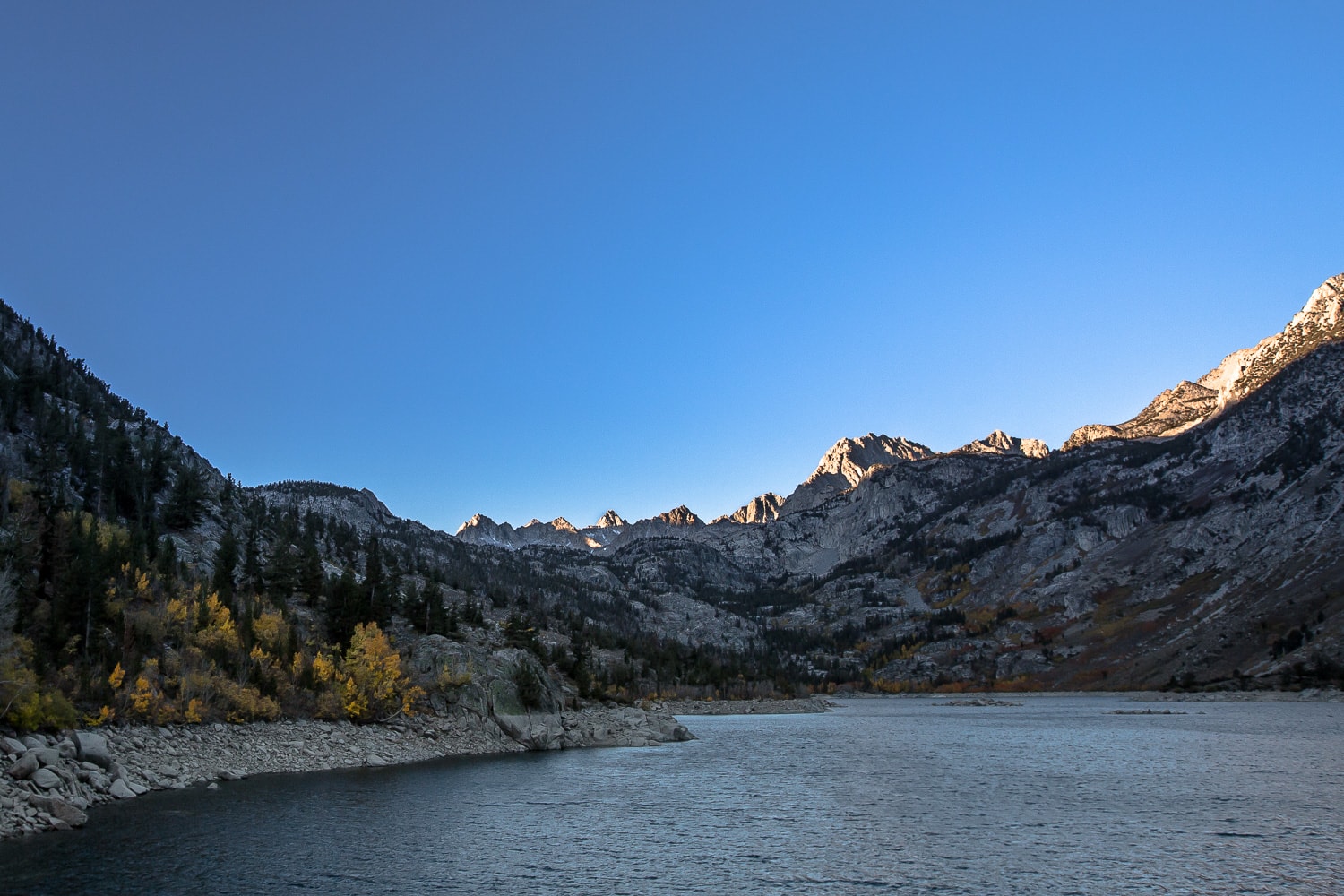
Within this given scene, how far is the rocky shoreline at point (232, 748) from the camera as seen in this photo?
4594 centimetres

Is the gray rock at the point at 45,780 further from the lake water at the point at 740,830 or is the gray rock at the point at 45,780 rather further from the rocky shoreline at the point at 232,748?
the lake water at the point at 740,830

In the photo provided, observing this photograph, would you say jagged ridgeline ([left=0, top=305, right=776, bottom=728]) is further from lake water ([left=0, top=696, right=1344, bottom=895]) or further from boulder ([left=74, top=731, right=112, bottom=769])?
lake water ([left=0, top=696, right=1344, bottom=895])

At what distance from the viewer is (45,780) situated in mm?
46469

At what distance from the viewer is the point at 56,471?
12662cm

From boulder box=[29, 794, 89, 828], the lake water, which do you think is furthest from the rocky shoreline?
the lake water

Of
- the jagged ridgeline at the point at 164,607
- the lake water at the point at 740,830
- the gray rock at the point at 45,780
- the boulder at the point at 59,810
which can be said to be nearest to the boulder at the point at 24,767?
the gray rock at the point at 45,780

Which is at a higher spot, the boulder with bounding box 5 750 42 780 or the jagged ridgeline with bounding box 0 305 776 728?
the jagged ridgeline with bounding box 0 305 776 728

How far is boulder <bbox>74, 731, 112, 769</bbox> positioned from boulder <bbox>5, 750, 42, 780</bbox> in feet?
19.5

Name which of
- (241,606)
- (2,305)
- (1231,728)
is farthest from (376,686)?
(2,305)

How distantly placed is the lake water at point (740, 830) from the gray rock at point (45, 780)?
3.32 metres

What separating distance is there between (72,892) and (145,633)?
55936 millimetres

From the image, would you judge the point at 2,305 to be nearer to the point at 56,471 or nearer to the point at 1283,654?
the point at 56,471

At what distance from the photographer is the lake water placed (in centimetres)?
3494

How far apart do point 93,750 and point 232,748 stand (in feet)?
54.1
